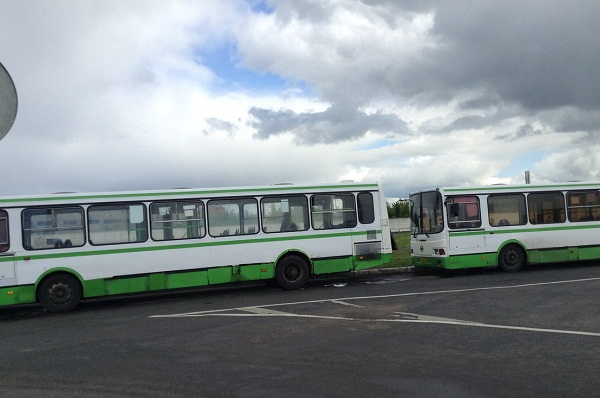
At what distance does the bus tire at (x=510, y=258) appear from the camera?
18.5 m

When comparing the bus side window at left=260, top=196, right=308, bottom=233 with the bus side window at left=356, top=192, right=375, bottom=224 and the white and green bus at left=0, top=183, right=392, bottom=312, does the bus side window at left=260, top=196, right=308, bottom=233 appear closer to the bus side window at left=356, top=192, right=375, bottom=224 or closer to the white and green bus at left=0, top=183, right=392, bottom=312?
the white and green bus at left=0, top=183, right=392, bottom=312

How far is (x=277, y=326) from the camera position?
10.1 meters

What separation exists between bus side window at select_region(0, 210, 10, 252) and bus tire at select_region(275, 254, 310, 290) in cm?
699

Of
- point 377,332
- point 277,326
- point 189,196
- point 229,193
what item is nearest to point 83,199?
point 189,196

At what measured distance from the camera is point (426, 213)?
1869 centimetres

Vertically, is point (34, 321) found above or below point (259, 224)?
below

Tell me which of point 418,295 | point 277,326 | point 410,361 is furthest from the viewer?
point 418,295

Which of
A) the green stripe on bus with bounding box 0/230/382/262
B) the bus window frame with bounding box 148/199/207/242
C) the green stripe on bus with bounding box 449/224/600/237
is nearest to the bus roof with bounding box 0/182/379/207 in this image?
the bus window frame with bounding box 148/199/207/242

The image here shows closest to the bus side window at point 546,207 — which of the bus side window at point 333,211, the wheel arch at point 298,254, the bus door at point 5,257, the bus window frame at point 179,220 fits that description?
the bus side window at point 333,211

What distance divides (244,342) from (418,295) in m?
6.03

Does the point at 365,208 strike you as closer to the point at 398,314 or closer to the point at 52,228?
the point at 398,314

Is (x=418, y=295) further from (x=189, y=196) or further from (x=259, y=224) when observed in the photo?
(x=189, y=196)

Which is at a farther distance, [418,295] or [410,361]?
[418,295]

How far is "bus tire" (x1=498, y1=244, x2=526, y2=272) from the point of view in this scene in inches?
730
